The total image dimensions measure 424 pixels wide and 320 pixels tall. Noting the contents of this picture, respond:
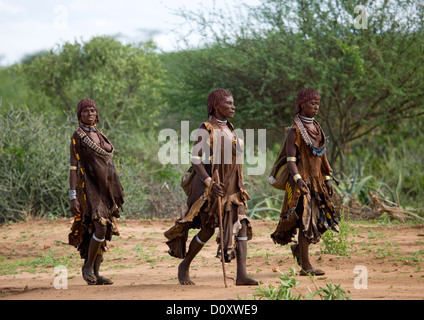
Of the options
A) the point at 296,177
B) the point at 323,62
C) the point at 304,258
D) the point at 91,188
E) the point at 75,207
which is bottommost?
the point at 304,258

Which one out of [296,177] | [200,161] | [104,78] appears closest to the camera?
[200,161]

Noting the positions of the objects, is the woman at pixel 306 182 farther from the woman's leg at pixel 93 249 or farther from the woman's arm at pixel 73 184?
the woman's arm at pixel 73 184

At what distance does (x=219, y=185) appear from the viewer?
5.82 meters

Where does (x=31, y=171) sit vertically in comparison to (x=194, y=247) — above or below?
above

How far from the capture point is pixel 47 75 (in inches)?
763

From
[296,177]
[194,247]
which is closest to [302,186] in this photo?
[296,177]

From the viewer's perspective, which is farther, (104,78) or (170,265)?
(104,78)

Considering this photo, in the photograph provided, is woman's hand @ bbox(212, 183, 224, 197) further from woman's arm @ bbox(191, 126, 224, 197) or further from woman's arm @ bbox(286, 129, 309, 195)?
woman's arm @ bbox(286, 129, 309, 195)

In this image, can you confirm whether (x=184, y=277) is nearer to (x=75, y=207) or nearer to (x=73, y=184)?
(x=75, y=207)

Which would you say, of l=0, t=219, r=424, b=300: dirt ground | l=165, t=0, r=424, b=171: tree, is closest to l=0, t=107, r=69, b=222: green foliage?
l=0, t=219, r=424, b=300: dirt ground

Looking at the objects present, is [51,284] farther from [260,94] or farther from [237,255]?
[260,94]

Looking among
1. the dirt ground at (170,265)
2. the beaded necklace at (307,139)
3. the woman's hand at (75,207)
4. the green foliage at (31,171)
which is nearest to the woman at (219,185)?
the dirt ground at (170,265)

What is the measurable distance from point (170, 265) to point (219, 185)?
85.4 inches
